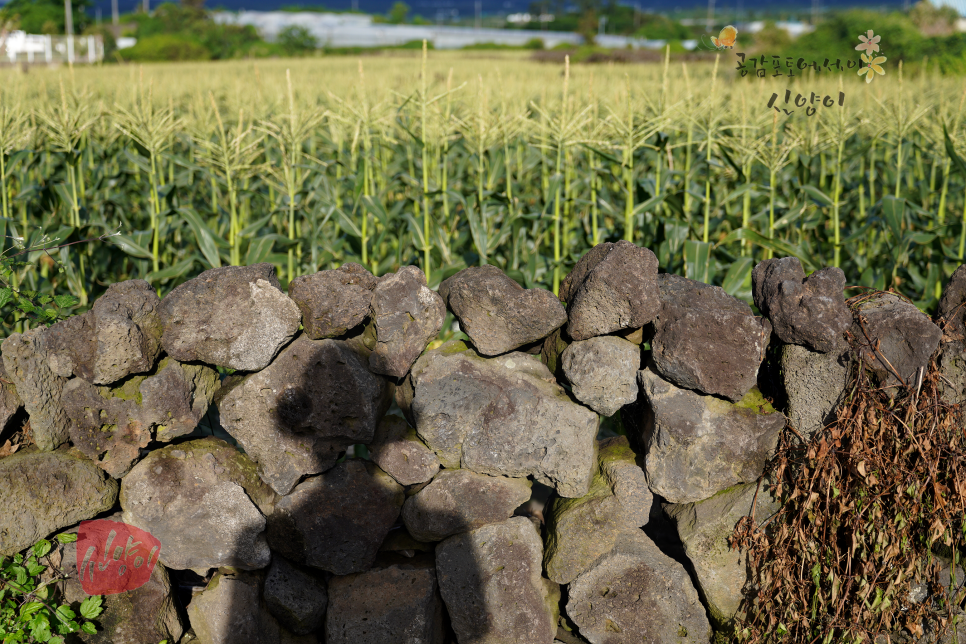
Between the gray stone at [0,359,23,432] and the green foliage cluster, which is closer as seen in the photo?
the gray stone at [0,359,23,432]

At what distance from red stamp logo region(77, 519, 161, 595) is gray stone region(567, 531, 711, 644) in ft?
6.24

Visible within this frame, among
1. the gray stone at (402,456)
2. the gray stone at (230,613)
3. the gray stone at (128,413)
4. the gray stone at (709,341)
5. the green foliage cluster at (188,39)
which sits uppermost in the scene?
the green foliage cluster at (188,39)

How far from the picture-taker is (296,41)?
4728 centimetres

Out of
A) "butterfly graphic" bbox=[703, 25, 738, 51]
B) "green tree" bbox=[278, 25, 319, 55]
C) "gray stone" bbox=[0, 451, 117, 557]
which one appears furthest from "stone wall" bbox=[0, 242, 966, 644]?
"green tree" bbox=[278, 25, 319, 55]

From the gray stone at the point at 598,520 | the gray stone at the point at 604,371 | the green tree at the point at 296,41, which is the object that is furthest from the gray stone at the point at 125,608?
the green tree at the point at 296,41

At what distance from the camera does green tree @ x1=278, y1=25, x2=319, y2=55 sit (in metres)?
45.6

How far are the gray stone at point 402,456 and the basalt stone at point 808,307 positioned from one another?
1.57m

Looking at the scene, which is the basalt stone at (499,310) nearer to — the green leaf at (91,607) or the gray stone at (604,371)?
the gray stone at (604,371)

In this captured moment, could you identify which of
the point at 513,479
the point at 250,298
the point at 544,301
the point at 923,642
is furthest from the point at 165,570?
the point at 923,642

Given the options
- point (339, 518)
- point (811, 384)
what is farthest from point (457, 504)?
point (811, 384)

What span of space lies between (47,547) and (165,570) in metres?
0.48

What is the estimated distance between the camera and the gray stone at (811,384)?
9.52 feet

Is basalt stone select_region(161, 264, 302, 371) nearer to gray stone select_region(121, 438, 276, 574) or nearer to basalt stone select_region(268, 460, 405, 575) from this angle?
gray stone select_region(121, 438, 276, 574)

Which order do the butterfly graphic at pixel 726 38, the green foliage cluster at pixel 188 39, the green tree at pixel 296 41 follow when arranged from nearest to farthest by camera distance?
the butterfly graphic at pixel 726 38
the green foliage cluster at pixel 188 39
the green tree at pixel 296 41
